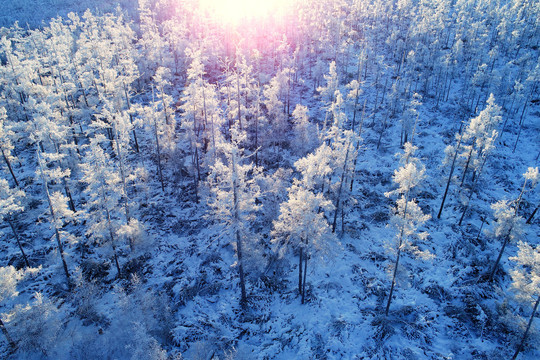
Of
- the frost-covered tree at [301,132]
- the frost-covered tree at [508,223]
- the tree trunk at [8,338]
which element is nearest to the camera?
the tree trunk at [8,338]

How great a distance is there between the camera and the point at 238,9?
79.9m

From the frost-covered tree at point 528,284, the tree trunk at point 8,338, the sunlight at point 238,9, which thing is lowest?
the tree trunk at point 8,338

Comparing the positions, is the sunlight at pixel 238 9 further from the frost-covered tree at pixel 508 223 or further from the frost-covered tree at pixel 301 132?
the frost-covered tree at pixel 508 223

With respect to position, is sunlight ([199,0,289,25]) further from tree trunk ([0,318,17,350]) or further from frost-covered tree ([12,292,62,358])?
tree trunk ([0,318,17,350])

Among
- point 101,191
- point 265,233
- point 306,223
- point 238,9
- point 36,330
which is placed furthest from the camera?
point 238,9

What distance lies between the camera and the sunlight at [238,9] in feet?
252

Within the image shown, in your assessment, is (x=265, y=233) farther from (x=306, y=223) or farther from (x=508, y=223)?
(x=508, y=223)

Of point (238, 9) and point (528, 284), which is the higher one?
point (238, 9)

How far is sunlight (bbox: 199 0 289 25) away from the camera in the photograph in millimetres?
76812

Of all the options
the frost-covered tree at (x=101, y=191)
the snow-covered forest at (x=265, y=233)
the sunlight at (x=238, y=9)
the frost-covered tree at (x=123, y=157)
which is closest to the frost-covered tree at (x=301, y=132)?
the snow-covered forest at (x=265, y=233)

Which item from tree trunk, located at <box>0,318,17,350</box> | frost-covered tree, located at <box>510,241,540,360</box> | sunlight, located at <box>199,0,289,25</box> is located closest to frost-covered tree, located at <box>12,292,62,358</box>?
tree trunk, located at <box>0,318,17,350</box>

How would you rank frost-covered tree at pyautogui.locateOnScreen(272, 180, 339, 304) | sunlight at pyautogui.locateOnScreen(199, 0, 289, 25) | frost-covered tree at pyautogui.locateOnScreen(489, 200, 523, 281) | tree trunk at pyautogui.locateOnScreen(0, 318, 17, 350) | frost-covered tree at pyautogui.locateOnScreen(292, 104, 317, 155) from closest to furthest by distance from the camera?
tree trunk at pyautogui.locateOnScreen(0, 318, 17, 350) < frost-covered tree at pyautogui.locateOnScreen(272, 180, 339, 304) < frost-covered tree at pyautogui.locateOnScreen(489, 200, 523, 281) < frost-covered tree at pyautogui.locateOnScreen(292, 104, 317, 155) < sunlight at pyautogui.locateOnScreen(199, 0, 289, 25)

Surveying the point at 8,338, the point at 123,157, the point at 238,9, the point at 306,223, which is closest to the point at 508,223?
the point at 306,223

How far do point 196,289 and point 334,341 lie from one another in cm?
1163
